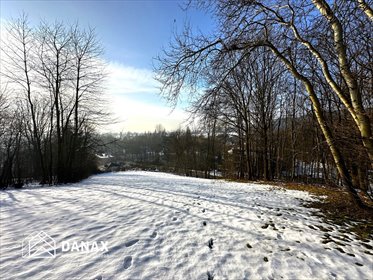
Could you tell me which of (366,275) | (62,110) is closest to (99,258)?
(366,275)

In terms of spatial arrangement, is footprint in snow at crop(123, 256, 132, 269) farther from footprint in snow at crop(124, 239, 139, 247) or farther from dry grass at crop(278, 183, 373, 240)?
dry grass at crop(278, 183, 373, 240)

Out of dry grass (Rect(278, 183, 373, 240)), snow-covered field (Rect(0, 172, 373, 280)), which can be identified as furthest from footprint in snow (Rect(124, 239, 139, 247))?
dry grass (Rect(278, 183, 373, 240))

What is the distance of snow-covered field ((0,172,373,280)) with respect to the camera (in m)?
2.43

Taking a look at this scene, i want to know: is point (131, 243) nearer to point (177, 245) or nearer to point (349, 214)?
point (177, 245)

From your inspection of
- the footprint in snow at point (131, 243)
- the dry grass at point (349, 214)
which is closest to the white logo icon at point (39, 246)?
the footprint in snow at point (131, 243)

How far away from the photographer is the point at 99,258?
8.81 ft

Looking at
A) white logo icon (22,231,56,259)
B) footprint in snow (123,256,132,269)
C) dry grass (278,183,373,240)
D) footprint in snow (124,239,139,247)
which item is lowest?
white logo icon (22,231,56,259)

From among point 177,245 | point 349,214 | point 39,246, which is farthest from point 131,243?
point 349,214

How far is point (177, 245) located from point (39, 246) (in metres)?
2.33

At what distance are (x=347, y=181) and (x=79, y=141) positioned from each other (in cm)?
1850

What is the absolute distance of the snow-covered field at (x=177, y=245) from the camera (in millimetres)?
2426

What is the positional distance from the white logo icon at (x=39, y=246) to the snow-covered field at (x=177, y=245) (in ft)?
0.05

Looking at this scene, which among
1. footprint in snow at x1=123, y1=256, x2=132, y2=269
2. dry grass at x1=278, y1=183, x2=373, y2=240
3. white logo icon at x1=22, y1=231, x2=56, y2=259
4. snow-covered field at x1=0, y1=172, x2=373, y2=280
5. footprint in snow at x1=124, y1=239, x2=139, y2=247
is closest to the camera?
snow-covered field at x1=0, y1=172, x2=373, y2=280

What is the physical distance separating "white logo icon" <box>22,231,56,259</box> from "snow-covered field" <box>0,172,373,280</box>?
2 cm
